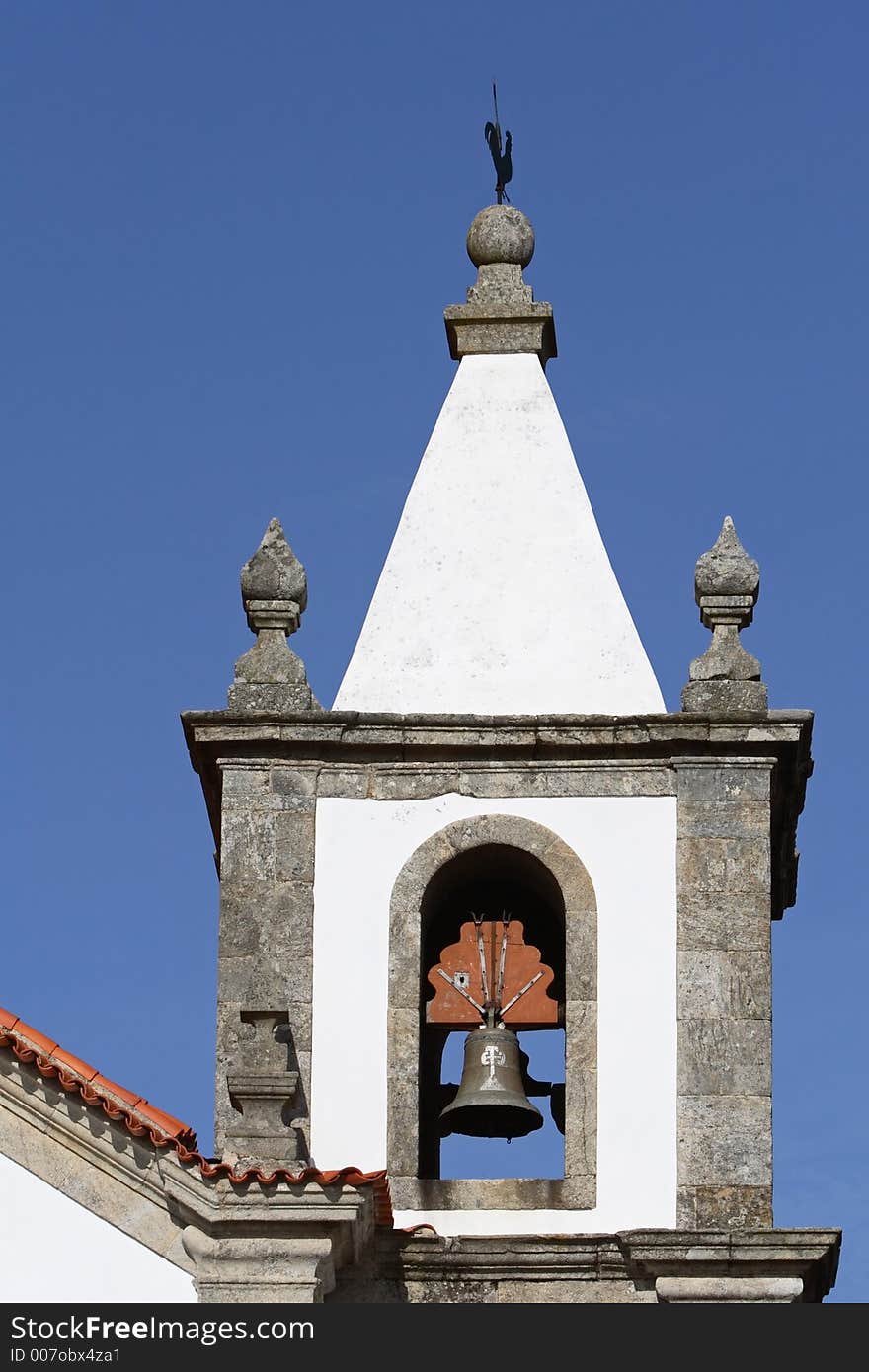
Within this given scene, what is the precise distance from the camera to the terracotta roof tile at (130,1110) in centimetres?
2247

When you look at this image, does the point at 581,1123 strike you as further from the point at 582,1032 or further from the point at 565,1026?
the point at 565,1026

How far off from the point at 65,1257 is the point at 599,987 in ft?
11.8

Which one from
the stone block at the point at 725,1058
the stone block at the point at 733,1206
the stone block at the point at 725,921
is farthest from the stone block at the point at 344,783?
the stone block at the point at 733,1206

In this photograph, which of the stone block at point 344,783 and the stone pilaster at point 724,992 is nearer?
the stone pilaster at point 724,992

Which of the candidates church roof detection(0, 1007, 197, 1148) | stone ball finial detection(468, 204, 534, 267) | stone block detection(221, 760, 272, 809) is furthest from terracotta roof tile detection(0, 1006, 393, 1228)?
stone ball finial detection(468, 204, 534, 267)

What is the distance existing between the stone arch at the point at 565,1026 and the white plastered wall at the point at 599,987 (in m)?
0.05

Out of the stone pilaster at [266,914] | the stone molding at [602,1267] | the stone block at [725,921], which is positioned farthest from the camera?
the stone block at [725,921]

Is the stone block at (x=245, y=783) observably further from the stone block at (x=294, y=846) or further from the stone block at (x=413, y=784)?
the stone block at (x=413, y=784)

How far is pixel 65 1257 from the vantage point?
22.3 meters
